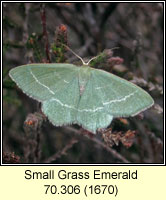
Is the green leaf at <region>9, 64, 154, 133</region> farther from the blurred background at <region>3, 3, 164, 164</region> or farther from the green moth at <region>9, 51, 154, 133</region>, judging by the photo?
the blurred background at <region>3, 3, 164, 164</region>

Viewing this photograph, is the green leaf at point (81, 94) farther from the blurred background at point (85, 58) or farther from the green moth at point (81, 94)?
the blurred background at point (85, 58)

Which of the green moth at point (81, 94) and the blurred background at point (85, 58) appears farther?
the blurred background at point (85, 58)

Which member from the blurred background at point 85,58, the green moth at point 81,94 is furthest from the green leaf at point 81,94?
the blurred background at point 85,58

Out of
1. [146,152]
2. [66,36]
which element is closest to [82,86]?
[66,36]

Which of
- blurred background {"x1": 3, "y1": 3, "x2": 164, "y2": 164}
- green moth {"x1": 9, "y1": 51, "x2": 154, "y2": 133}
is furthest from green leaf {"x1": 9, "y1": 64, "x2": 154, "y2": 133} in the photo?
blurred background {"x1": 3, "y1": 3, "x2": 164, "y2": 164}

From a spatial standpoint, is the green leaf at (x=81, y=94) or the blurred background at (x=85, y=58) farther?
the blurred background at (x=85, y=58)
